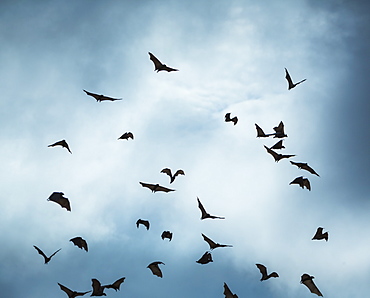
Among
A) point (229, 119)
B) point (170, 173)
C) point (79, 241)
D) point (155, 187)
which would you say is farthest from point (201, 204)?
point (79, 241)

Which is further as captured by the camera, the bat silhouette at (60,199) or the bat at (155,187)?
the bat at (155,187)

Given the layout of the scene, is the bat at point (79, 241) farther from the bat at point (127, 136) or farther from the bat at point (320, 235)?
the bat at point (320, 235)

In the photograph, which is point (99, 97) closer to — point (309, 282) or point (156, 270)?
point (156, 270)

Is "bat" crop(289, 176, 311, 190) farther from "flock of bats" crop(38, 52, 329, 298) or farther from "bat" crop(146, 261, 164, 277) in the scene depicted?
"bat" crop(146, 261, 164, 277)

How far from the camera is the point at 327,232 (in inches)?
984

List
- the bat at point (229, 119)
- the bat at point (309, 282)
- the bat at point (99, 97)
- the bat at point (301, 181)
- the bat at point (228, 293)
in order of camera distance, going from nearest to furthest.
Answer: the bat at point (228, 293) → the bat at point (309, 282) → the bat at point (99, 97) → the bat at point (301, 181) → the bat at point (229, 119)

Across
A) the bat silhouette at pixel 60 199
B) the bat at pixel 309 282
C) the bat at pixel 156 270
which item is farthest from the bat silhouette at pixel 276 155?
the bat silhouette at pixel 60 199

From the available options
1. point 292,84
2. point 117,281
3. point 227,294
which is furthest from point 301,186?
point 117,281

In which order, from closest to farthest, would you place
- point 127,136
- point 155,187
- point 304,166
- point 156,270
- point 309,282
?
point 309,282 → point 304,166 → point 155,187 → point 156,270 → point 127,136

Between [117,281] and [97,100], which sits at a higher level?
[97,100]

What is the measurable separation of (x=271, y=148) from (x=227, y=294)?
8.13 metres

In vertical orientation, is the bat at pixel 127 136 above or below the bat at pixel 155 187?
above

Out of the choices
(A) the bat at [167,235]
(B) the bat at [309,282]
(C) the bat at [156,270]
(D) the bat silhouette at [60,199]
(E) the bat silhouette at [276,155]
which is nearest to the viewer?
(D) the bat silhouette at [60,199]

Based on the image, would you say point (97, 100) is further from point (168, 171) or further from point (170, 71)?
point (168, 171)
